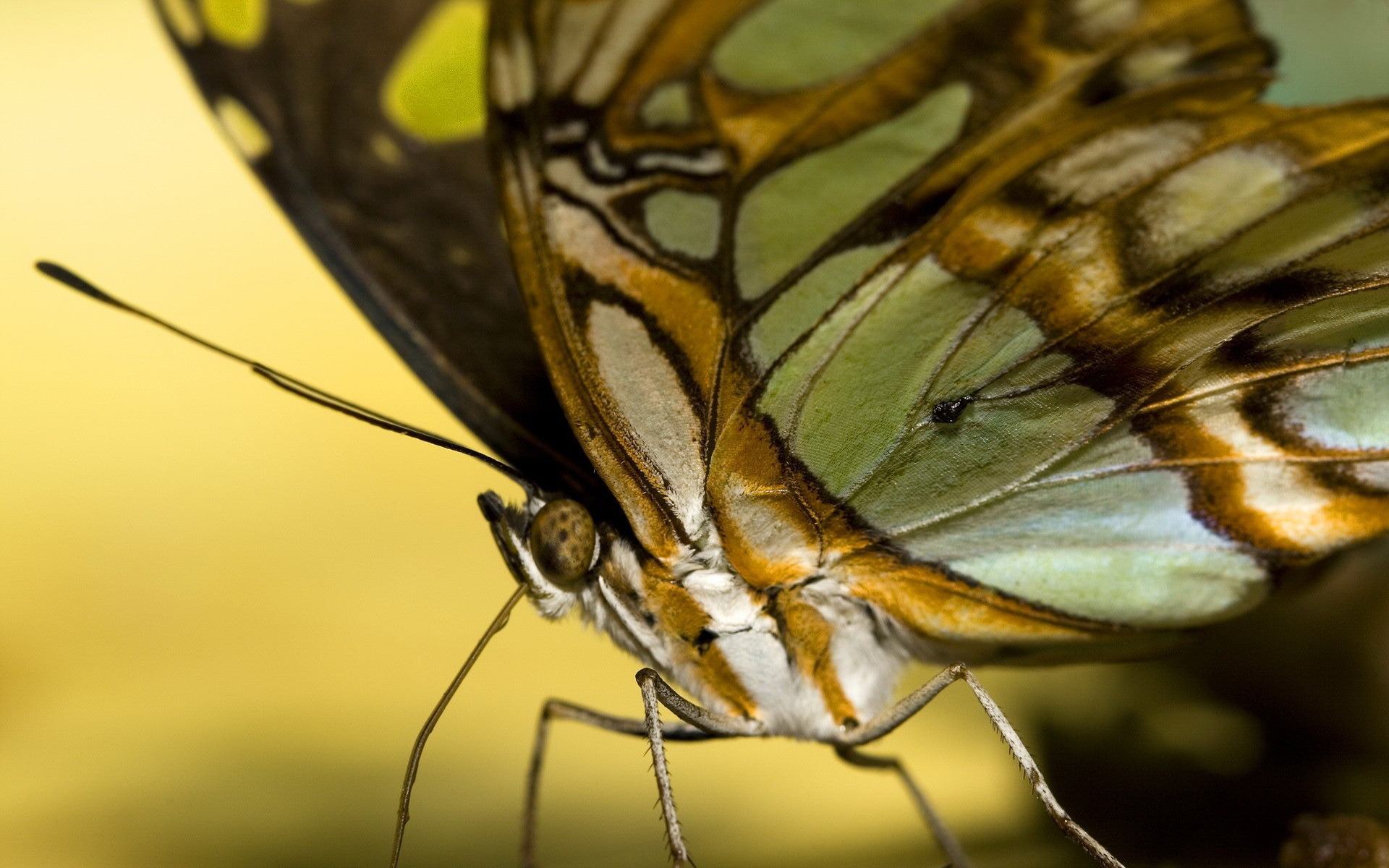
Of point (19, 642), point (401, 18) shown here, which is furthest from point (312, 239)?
point (19, 642)

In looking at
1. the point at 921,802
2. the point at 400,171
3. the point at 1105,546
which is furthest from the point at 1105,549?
the point at 400,171

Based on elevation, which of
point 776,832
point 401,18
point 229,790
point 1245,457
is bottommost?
point 776,832

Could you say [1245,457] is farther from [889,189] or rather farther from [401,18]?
[401,18]

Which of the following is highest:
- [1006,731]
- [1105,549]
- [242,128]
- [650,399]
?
[242,128]

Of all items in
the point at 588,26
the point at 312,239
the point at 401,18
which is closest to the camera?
the point at 588,26

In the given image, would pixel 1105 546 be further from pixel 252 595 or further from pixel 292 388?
pixel 252 595

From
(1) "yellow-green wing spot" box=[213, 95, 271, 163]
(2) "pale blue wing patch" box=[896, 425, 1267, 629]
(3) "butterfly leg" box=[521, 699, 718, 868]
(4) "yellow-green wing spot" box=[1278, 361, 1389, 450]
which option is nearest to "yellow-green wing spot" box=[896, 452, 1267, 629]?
(2) "pale blue wing patch" box=[896, 425, 1267, 629]

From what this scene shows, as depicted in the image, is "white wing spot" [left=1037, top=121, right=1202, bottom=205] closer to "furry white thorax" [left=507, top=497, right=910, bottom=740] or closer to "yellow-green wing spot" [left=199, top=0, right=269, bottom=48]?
"furry white thorax" [left=507, top=497, right=910, bottom=740]
